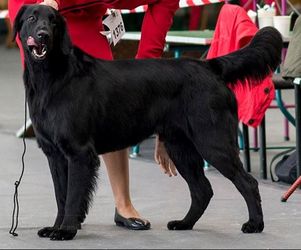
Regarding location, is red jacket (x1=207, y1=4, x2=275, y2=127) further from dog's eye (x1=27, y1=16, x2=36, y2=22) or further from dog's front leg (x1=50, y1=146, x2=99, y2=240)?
dog's eye (x1=27, y1=16, x2=36, y2=22)

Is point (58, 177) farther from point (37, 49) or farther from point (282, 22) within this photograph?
point (282, 22)

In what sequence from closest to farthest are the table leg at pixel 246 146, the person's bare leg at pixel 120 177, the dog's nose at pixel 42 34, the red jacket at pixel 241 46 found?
the dog's nose at pixel 42 34 → the person's bare leg at pixel 120 177 → the red jacket at pixel 241 46 → the table leg at pixel 246 146

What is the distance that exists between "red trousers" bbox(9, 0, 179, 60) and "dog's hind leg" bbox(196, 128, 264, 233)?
2.15ft

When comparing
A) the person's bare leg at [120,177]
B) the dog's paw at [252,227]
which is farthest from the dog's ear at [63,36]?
the dog's paw at [252,227]

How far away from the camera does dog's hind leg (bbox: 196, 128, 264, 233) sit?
5449 mm

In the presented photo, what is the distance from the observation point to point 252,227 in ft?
18.2

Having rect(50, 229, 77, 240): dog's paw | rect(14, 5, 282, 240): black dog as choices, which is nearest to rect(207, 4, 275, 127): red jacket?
rect(14, 5, 282, 240): black dog

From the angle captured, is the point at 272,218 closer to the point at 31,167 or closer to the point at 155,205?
the point at 155,205

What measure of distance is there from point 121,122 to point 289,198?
170cm

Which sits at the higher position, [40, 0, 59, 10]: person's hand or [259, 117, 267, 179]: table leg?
[40, 0, 59, 10]: person's hand

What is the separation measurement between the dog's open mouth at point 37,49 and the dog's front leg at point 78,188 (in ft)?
1.76

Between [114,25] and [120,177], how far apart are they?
2.88 feet

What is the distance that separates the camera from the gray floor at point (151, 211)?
538cm

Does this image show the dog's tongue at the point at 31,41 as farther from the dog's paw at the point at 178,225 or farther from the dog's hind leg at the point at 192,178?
the dog's paw at the point at 178,225
